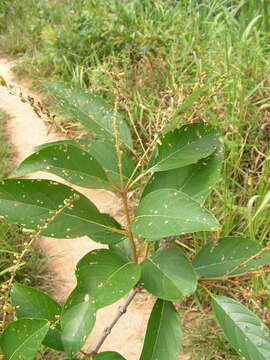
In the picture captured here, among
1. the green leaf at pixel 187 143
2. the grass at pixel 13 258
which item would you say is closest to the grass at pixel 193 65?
the green leaf at pixel 187 143

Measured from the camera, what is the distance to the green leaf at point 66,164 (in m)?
0.65

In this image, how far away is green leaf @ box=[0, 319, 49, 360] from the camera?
62 centimetres

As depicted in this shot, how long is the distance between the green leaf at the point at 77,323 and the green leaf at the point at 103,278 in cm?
1

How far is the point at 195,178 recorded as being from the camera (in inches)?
29.7

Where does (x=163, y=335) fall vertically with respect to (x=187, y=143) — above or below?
below

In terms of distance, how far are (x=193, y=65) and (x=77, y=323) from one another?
219 cm

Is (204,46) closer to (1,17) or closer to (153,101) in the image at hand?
(153,101)

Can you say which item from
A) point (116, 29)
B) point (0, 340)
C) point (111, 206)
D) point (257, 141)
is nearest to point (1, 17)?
point (116, 29)

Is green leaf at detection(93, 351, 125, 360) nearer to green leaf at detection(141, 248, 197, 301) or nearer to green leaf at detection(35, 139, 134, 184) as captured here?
green leaf at detection(141, 248, 197, 301)

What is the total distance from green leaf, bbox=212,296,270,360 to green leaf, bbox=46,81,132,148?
41cm

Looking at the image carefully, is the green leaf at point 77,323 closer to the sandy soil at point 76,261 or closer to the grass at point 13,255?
the sandy soil at point 76,261

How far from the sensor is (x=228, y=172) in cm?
178

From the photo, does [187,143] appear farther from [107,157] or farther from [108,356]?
[108,356]

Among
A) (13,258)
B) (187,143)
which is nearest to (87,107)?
(187,143)
